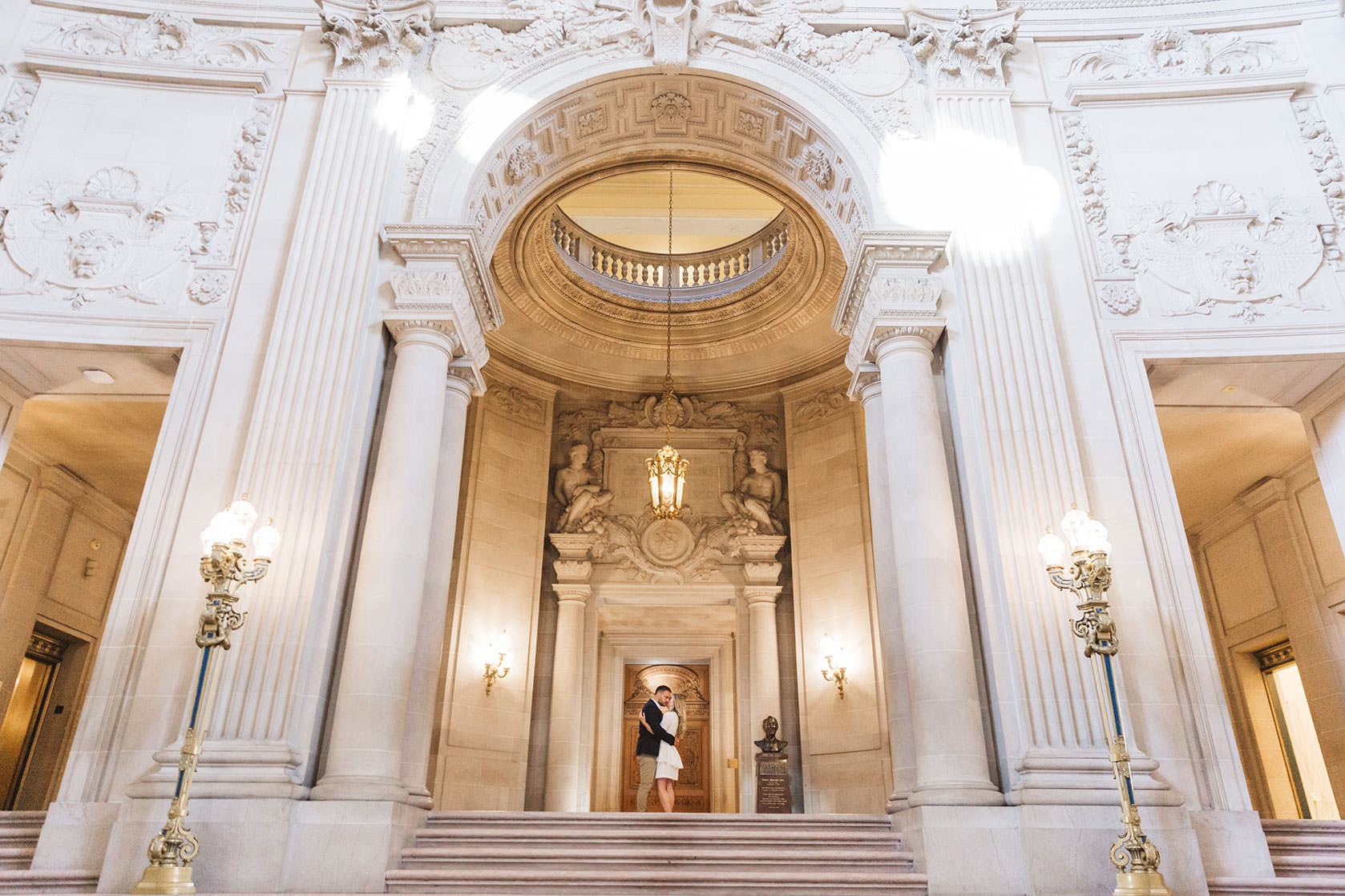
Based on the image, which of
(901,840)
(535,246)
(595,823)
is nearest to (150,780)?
(595,823)

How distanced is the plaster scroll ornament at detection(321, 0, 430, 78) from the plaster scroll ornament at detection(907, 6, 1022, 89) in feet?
19.4

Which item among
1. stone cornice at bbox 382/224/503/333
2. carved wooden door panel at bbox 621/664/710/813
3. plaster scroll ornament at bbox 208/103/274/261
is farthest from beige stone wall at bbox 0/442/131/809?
carved wooden door panel at bbox 621/664/710/813

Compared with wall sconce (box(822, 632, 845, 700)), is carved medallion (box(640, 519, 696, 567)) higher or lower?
higher

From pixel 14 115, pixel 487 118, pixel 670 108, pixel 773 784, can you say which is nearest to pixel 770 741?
pixel 773 784

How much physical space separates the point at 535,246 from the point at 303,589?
840cm

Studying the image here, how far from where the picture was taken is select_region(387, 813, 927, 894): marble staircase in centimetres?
646

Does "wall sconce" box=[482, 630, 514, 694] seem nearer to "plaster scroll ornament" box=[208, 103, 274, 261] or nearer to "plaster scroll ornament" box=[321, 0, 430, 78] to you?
"plaster scroll ornament" box=[208, 103, 274, 261]

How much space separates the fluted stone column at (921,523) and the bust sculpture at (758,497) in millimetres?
5278

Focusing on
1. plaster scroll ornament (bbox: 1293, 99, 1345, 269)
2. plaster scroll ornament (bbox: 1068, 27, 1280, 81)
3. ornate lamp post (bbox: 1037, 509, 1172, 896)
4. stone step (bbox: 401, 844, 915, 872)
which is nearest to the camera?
ornate lamp post (bbox: 1037, 509, 1172, 896)

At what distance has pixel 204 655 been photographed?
5.84 meters

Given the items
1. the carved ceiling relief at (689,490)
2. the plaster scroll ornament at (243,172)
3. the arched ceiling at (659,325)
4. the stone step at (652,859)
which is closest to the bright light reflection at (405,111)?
the plaster scroll ornament at (243,172)

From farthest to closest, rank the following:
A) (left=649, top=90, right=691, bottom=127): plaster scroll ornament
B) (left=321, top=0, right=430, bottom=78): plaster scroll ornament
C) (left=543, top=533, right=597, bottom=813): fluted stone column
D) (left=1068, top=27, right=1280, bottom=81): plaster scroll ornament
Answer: (left=543, top=533, right=597, bottom=813): fluted stone column < (left=649, top=90, right=691, bottom=127): plaster scroll ornament < (left=1068, top=27, right=1280, bottom=81): plaster scroll ornament < (left=321, top=0, right=430, bottom=78): plaster scroll ornament

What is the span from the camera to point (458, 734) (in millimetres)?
12336

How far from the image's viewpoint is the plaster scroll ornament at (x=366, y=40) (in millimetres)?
9703
